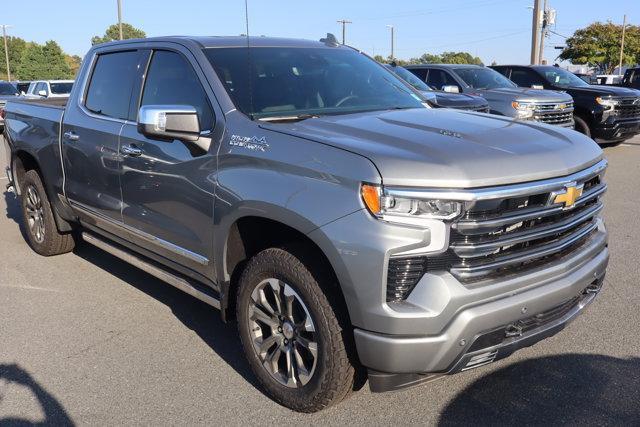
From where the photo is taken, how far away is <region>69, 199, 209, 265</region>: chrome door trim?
3789 mm

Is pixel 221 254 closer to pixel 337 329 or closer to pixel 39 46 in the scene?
pixel 337 329

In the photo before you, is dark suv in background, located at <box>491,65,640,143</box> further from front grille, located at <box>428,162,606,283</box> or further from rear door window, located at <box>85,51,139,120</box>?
front grille, located at <box>428,162,606,283</box>

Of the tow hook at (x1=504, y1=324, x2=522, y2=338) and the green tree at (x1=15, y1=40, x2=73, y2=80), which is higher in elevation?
the tow hook at (x1=504, y1=324, x2=522, y2=338)

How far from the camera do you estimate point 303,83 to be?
4098 millimetres

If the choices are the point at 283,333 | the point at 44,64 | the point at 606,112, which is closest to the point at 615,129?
the point at 606,112

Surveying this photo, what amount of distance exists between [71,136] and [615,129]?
10.7 m

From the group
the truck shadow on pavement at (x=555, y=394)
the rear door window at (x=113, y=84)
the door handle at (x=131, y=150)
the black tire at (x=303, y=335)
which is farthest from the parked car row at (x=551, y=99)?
the black tire at (x=303, y=335)

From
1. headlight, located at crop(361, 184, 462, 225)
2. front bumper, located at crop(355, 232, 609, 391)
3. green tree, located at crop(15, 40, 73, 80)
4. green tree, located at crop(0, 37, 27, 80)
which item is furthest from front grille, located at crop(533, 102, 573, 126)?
green tree, located at crop(0, 37, 27, 80)

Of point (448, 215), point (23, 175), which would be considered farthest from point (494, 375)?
point (23, 175)

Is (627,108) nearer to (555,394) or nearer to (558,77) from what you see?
(558,77)

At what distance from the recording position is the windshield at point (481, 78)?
12.6 meters

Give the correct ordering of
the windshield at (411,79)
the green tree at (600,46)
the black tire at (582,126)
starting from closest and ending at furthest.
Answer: the windshield at (411,79)
the black tire at (582,126)
the green tree at (600,46)

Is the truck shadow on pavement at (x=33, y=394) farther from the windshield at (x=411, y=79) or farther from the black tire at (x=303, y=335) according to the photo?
the windshield at (x=411, y=79)

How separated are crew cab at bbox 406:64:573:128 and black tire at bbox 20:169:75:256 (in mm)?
6458
